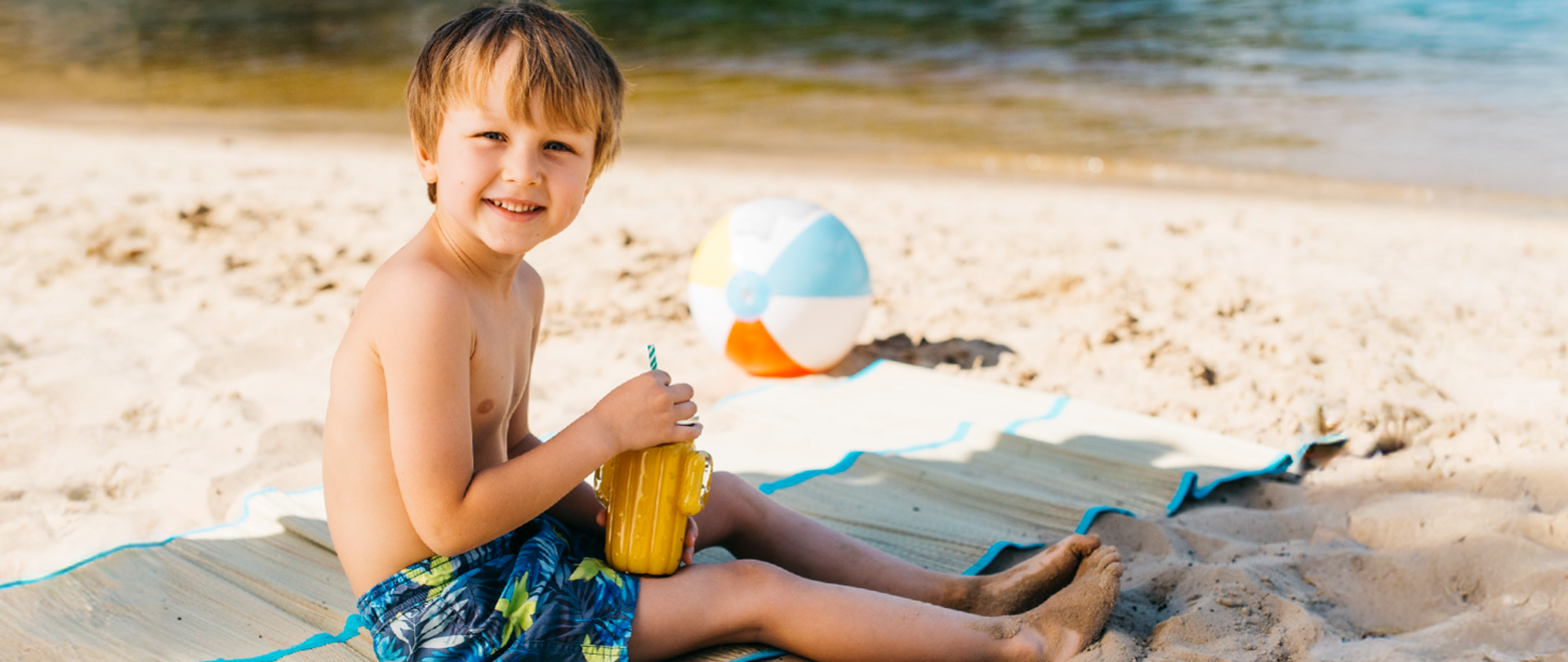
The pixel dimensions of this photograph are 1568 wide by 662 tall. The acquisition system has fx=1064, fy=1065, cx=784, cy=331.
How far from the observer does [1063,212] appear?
20.1 feet

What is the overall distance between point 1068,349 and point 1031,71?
29.1 ft

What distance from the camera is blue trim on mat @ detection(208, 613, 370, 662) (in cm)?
200

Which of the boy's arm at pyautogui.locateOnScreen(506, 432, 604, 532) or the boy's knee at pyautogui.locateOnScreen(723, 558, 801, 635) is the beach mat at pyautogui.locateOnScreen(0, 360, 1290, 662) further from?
the boy's arm at pyautogui.locateOnScreen(506, 432, 604, 532)

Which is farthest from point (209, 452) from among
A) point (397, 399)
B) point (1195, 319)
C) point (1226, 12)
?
point (1226, 12)

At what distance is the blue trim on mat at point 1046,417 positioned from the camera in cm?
327

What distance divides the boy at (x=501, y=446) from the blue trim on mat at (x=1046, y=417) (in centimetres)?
133

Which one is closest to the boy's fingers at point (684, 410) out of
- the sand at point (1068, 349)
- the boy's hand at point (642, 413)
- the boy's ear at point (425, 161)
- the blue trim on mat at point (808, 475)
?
the boy's hand at point (642, 413)

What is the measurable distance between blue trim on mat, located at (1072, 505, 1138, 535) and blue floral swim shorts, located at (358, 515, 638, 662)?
50.7 inches

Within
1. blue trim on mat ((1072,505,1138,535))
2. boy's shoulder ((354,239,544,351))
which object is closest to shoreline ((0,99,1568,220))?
blue trim on mat ((1072,505,1138,535))

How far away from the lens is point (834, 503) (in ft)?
9.17

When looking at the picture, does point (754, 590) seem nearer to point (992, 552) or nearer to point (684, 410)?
point (684, 410)

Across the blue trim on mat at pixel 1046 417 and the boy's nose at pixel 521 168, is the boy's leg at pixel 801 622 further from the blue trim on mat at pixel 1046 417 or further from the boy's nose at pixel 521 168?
the blue trim on mat at pixel 1046 417

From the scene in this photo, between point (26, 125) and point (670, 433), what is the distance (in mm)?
9914

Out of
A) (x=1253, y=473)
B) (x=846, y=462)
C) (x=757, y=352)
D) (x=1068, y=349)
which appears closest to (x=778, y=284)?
(x=757, y=352)
